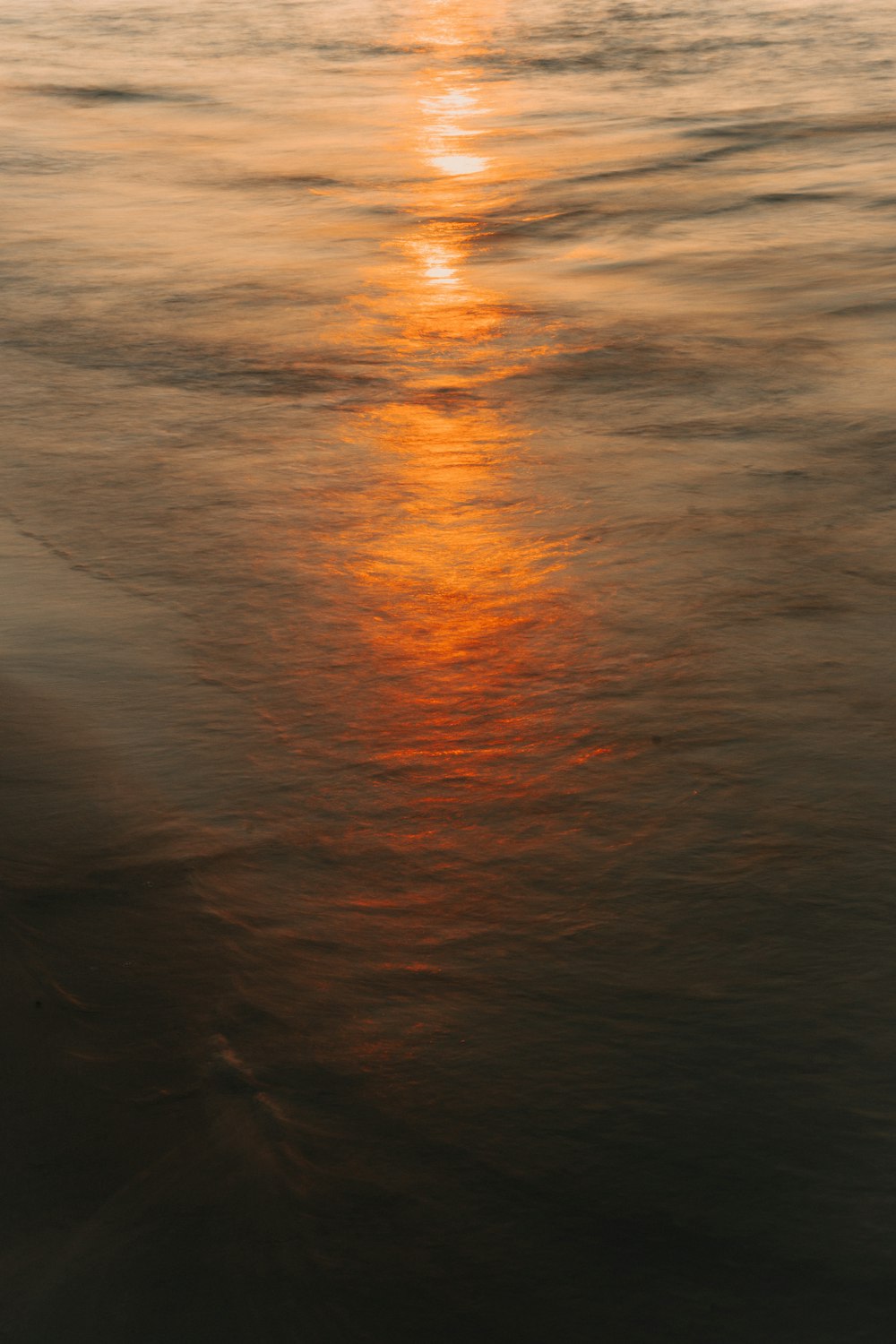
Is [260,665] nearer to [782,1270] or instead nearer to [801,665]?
[801,665]

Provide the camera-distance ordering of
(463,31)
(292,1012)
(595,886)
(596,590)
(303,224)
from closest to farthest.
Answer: (292,1012) → (595,886) → (596,590) → (303,224) → (463,31)

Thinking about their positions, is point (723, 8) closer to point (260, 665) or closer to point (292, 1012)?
point (260, 665)

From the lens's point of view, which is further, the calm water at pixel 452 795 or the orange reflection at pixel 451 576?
the orange reflection at pixel 451 576

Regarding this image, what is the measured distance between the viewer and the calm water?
1.51m

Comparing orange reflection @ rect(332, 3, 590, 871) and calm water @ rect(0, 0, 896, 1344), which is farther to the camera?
orange reflection @ rect(332, 3, 590, 871)

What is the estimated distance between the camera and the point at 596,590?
281 cm

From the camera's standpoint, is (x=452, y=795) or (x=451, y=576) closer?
(x=452, y=795)

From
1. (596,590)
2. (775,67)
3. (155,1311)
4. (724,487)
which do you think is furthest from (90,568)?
(775,67)

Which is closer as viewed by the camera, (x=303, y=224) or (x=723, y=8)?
(x=303, y=224)

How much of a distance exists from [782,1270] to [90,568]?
1.96 m

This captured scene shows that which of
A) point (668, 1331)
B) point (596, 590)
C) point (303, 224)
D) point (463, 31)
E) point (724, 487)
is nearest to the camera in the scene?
point (668, 1331)

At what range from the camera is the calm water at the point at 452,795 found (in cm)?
151

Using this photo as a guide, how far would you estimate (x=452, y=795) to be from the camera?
223cm

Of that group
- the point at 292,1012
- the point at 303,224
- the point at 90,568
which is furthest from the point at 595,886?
the point at 303,224
